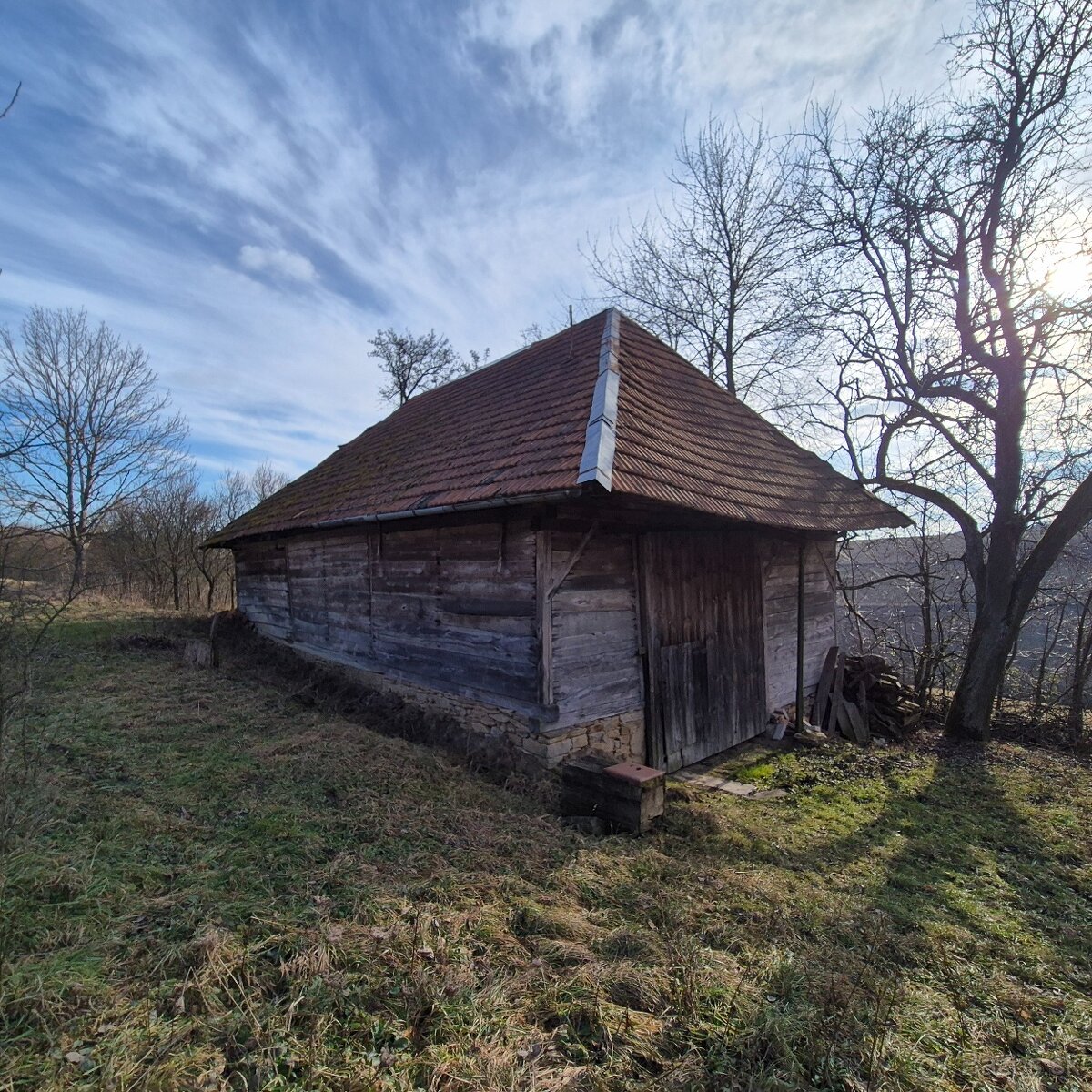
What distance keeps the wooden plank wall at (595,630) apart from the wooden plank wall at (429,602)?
267 millimetres

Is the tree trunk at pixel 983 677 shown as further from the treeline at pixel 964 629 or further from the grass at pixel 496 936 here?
the grass at pixel 496 936

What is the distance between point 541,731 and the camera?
5.20m

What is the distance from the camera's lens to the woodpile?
320 inches

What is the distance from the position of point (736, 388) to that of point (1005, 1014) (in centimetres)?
1528

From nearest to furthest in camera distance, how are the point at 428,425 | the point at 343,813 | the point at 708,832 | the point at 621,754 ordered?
the point at 343,813, the point at 708,832, the point at 621,754, the point at 428,425

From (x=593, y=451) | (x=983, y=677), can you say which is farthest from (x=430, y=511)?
(x=983, y=677)

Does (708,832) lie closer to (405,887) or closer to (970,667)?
(405,887)

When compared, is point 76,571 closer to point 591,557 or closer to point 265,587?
point 265,587

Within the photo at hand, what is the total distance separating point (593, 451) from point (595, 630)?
6.02 feet

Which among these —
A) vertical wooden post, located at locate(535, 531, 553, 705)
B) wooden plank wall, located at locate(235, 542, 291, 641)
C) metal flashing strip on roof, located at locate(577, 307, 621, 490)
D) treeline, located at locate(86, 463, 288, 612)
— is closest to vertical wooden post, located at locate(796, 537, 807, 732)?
metal flashing strip on roof, located at locate(577, 307, 621, 490)

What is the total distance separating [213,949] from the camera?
2.43 metres

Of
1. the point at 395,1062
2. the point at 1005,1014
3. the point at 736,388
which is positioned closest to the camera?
the point at 395,1062

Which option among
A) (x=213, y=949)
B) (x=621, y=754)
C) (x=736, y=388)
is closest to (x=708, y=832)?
(x=621, y=754)

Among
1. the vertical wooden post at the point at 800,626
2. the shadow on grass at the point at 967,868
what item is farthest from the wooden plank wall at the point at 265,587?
the shadow on grass at the point at 967,868
